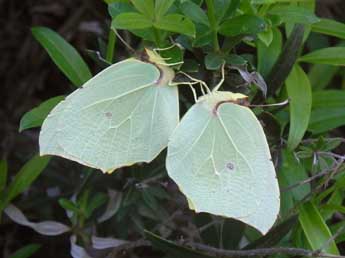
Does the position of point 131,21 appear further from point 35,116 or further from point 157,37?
point 35,116

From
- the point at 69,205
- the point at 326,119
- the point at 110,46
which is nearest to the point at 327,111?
the point at 326,119

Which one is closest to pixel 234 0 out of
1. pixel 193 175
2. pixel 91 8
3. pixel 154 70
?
pixel 154 70

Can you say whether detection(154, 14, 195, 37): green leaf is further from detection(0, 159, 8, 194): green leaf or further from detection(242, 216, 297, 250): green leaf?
detection(0, 159, 8, 194): green leaf

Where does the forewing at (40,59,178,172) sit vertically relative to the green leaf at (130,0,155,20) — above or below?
below

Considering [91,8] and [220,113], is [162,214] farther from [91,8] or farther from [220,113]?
[91,8]

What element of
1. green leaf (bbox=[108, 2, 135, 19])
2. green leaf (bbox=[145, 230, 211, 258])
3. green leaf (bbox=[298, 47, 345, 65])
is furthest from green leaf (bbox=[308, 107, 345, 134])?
green leaf (bbox=[108, 2, 135, 19])

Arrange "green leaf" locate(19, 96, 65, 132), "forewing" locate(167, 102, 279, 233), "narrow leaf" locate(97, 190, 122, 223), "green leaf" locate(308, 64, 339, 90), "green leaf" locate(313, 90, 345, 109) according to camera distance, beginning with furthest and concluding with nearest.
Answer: "green leaf" locate(308, 64, 339, 90) → "narrow leaf" locate(97, 190, 122, 223) → "green leaf" locate(313, 90, 345, 109) → "green leaf" locate(19, 96, 65, 132) → "forewing" locate(167, 102, 279, 233)

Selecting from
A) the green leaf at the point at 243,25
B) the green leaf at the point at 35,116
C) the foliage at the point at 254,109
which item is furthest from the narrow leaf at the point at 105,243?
the green leaf at the point at 243,25
